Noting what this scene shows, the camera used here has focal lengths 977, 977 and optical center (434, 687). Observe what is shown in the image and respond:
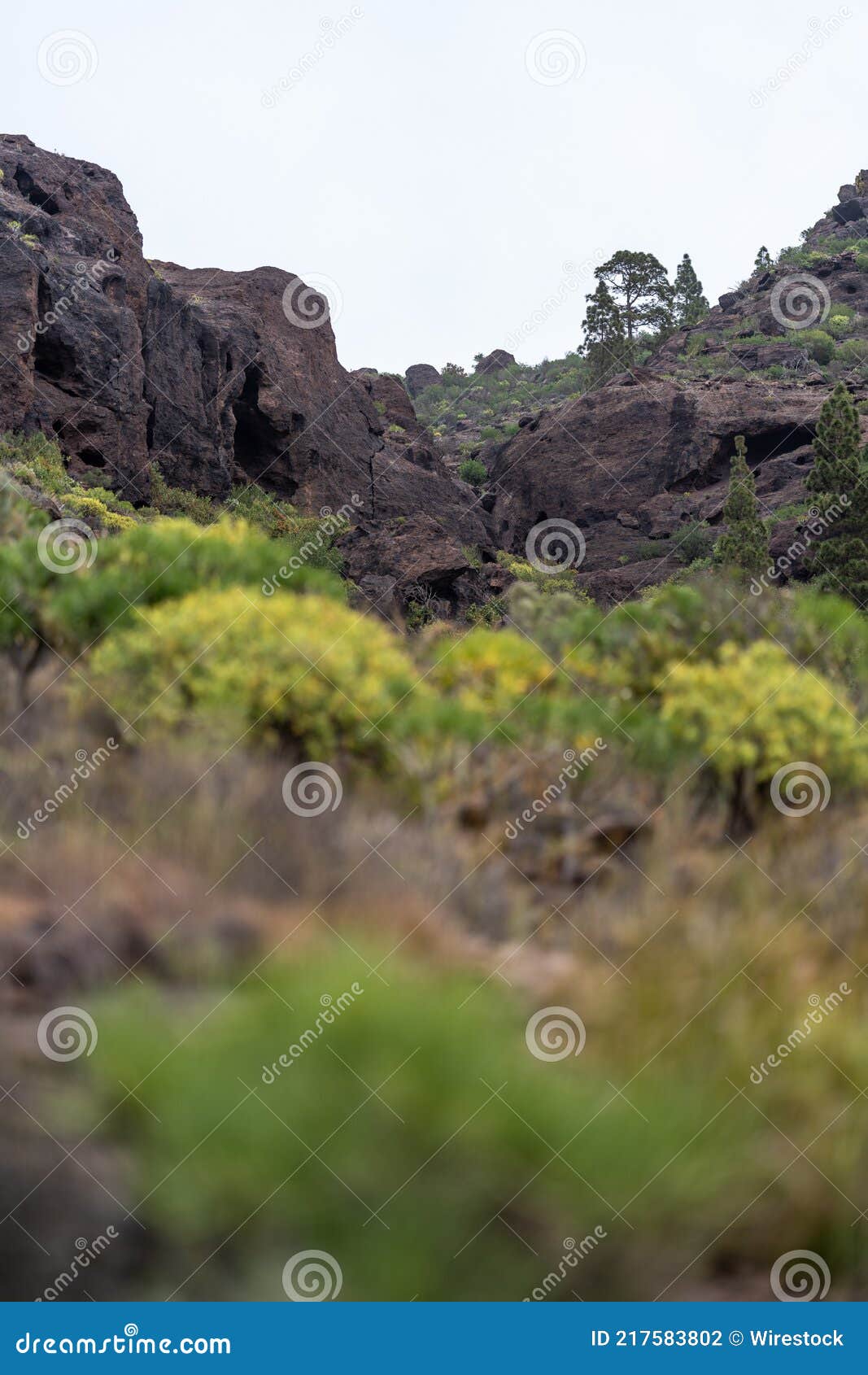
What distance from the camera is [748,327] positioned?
183 ft

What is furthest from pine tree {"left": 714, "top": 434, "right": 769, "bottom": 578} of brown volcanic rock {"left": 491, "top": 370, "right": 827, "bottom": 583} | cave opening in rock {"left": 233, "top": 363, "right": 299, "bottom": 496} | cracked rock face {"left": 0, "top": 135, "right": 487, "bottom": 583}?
cave opening in rock {"left": 233, "top": 363, "right": 299, "bottom": 496}

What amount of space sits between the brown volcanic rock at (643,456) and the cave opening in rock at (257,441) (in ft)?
37.6

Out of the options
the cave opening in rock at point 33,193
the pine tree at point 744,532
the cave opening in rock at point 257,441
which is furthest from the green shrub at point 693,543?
the cave opening in rock at point 33,193

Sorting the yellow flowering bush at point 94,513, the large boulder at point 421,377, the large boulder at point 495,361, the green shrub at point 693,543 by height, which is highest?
the large boulder at point 495,361

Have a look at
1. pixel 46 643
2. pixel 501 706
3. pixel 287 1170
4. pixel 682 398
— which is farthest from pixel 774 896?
pixel 682 398

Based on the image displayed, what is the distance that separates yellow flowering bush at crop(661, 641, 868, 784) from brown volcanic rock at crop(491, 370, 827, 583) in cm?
3537

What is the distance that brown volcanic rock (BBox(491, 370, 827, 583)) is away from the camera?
41719mm

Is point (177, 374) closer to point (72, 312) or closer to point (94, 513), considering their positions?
point (72, 312)

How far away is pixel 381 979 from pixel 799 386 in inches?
1856

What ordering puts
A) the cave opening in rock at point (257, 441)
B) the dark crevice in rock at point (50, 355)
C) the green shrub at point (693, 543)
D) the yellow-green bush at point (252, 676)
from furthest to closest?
the green shrub at point (693, 543)
the cave opening in rock at point (257, 441)
the dark crevice in rock at point (50, 355)
the yellow-green bush at point (252, 676)

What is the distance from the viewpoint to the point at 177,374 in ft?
106

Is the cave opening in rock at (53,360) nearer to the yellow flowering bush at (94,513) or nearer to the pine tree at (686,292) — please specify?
the yellow flowering bush at (94,513)

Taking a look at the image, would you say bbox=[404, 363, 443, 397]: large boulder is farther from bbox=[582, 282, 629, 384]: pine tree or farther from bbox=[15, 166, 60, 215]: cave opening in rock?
bbox=[15, 166, 60, 215]: cave opening in rock

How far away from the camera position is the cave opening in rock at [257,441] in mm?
35219
